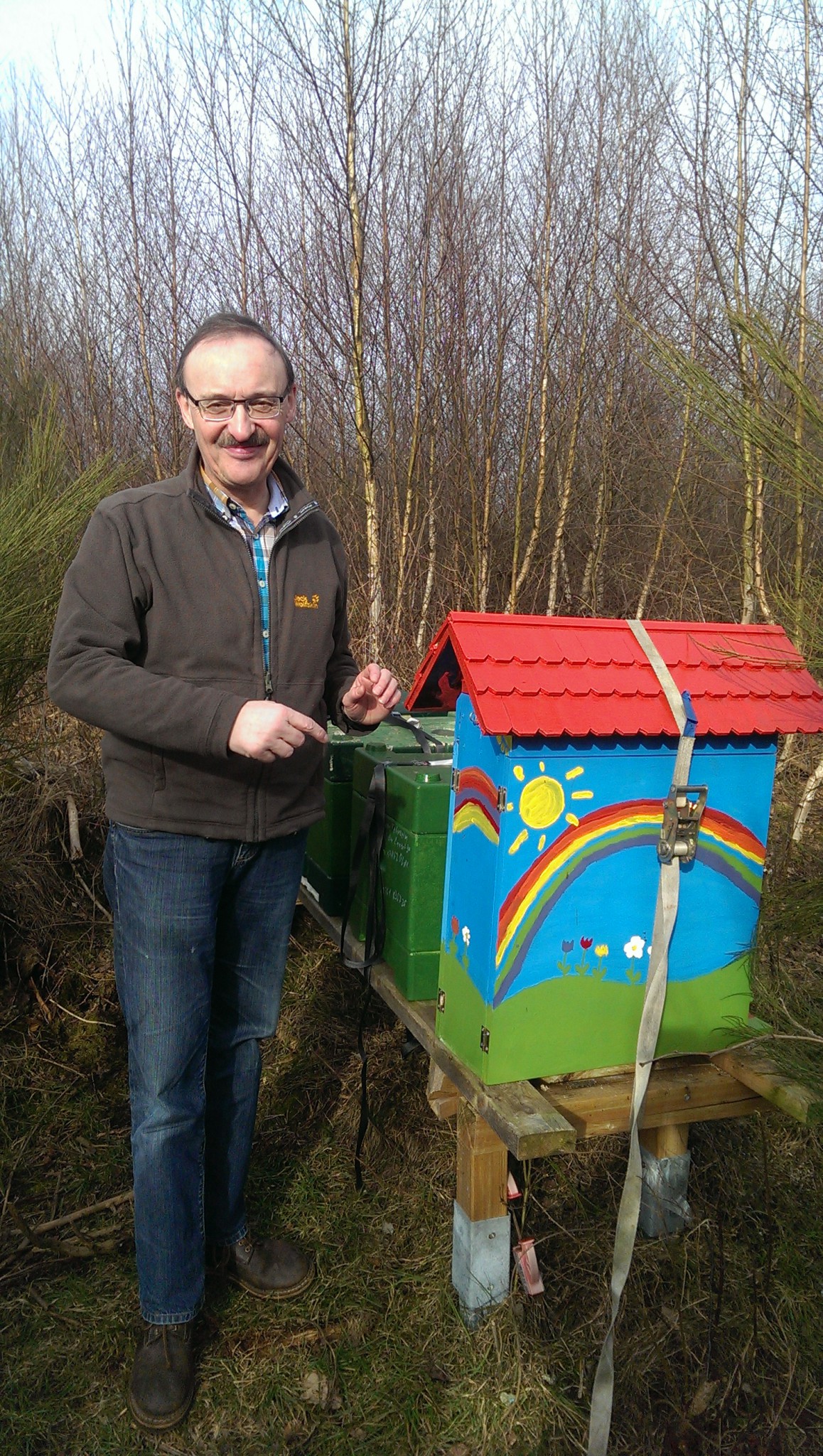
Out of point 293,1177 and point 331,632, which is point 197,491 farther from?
point 293,1177

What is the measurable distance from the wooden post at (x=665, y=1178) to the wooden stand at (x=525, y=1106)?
0.27 m

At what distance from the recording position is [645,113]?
679cm

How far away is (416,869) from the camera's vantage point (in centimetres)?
216

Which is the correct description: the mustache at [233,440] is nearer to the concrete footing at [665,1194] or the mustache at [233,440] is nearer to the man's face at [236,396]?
the man's face at [236,396]

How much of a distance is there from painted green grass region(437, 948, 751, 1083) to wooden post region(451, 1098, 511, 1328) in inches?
7.7

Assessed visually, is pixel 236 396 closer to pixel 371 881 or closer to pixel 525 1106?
pixel 371 881

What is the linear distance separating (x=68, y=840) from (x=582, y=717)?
2.50 metres

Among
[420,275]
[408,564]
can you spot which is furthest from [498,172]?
[408,564]

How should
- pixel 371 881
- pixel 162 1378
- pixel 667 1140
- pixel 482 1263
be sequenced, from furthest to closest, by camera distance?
pixel 371 881 → pixel 667 1140 → pixel 482 1263 → pixel 162 1378

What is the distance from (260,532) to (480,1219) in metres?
1.54

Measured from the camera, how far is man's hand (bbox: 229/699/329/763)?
1.65 metres

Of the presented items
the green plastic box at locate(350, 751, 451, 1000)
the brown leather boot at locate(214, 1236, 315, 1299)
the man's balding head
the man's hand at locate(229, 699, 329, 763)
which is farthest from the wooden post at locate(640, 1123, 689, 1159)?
the man's balding head

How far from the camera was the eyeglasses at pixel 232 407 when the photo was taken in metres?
1.79

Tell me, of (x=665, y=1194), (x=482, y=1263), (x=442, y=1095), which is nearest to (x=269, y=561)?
(x=442, y=1095)
